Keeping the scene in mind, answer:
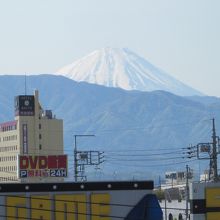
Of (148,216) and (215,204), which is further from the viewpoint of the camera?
(215,204)

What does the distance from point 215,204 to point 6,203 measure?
24.7 meters

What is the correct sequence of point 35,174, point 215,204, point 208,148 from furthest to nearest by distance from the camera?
point 35,174 < point 208,148 < point 215,204

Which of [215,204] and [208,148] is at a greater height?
[208,148]

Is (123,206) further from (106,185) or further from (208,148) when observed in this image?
(208,148)

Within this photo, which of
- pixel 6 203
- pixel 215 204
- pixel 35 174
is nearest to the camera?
pixel 6 203

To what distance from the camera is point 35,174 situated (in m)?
199

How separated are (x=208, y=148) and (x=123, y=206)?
97752 mm

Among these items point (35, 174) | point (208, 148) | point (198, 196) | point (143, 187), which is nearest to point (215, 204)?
point (198, 196)

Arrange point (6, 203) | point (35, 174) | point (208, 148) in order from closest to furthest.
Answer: point (6, 203) < point (208, 148) < point (35, 174)

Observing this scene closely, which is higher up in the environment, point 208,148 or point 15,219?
point 208,148

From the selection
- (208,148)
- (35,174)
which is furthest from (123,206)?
(35,174)

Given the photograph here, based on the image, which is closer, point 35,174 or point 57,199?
point 57,199

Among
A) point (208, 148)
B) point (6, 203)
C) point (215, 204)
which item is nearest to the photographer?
point (6, 203)

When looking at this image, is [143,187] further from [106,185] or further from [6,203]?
[6,203]
